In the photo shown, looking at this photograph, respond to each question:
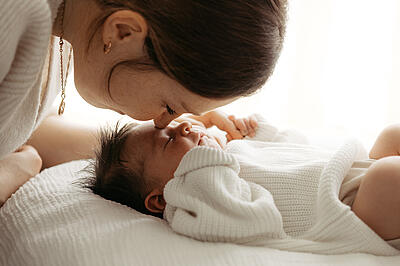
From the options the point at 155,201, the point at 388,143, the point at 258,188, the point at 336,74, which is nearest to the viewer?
the point at 258,188

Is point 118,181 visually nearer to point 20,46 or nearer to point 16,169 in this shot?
point 16,169

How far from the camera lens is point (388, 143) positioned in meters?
1.37

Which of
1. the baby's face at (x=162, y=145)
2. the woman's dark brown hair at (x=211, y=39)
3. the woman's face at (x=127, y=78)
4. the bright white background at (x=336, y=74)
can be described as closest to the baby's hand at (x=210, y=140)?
the baby's face at (x=162, y=145)

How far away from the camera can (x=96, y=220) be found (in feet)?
3.43

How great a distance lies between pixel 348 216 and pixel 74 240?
2.03 ft

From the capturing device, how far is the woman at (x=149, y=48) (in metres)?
0.88

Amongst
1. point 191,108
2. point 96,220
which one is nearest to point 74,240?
point 96,220

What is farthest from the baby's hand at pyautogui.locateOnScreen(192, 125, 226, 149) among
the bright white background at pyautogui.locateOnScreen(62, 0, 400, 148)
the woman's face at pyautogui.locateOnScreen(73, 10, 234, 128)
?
the bright white background at pyautogui.locateOnScreen(62, 0, 400, 148)

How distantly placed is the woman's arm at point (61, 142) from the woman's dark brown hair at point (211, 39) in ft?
2.25

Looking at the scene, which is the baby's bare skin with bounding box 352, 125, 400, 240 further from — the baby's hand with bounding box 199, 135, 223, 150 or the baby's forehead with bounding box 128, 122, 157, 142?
the baby's forehead with bounding box 128, 122, 157, 142

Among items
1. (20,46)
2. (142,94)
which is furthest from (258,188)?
(20,46)

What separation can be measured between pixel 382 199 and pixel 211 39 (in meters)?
0.56

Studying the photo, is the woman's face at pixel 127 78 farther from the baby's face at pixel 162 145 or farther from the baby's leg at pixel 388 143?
the baby's leg at pixel 388 143

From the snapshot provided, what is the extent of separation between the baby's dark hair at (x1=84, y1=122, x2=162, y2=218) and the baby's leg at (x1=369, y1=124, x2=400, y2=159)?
2.25 feet
